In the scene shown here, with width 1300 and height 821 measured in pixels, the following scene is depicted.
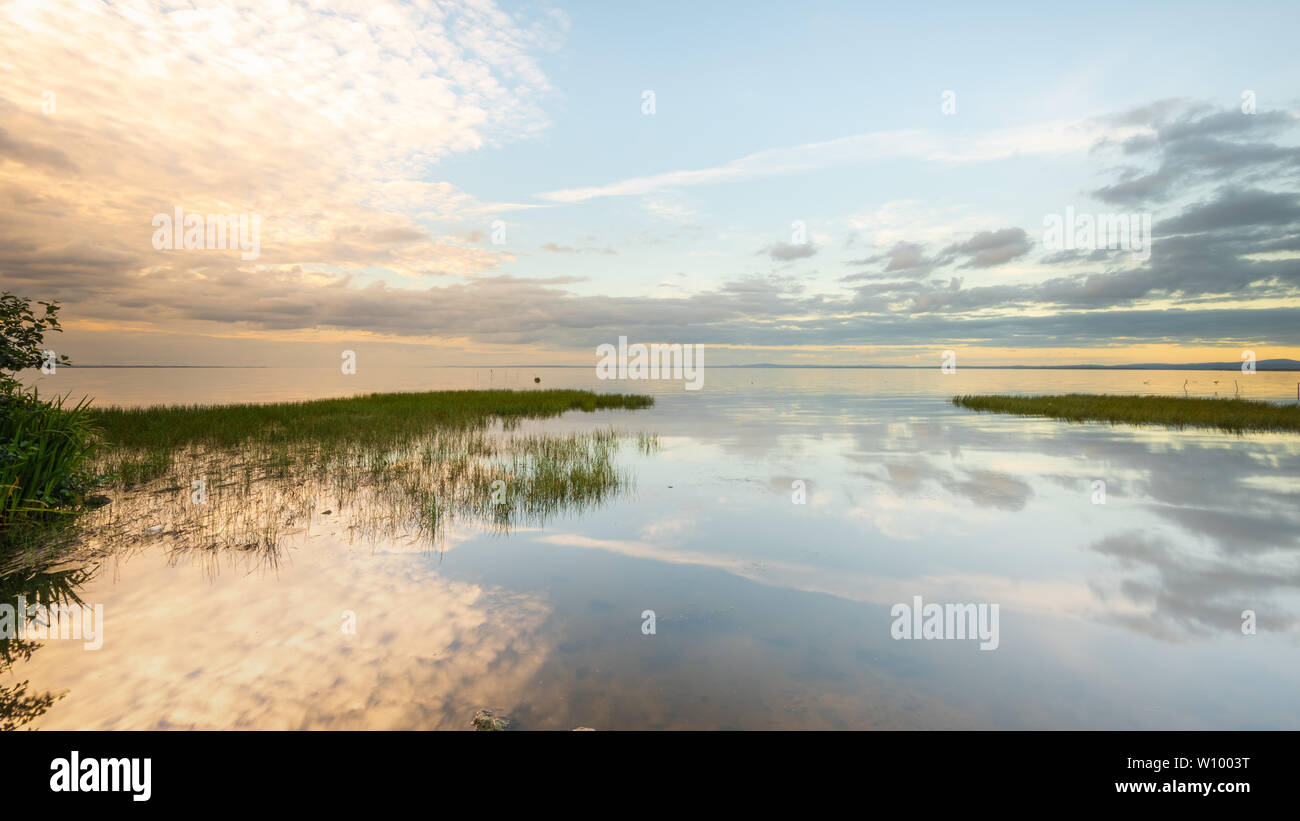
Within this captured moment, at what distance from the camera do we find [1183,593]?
10.1 meters

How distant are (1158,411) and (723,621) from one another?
46.1 m

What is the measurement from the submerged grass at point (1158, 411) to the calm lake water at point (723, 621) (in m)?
23.4

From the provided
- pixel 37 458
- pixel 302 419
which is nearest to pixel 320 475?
pixel 37 458

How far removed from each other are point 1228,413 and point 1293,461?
1683cm

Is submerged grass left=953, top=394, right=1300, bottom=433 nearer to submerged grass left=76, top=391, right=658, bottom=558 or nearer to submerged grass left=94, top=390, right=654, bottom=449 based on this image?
submerged grass left=76, top=391, right=658, bottom=558

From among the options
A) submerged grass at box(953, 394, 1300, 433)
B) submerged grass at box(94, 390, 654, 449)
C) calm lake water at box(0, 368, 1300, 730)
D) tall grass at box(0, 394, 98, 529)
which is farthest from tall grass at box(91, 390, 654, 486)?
submerged grass at box(953, 394, 1300, 433)

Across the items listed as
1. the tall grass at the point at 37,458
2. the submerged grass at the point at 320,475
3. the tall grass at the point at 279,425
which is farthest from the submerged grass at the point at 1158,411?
the tall grass at the point at 37,458

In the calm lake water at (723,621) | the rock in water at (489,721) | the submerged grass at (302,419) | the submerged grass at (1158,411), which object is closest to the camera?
the rock in water at (489,721)

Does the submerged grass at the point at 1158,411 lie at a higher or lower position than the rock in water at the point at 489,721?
higher

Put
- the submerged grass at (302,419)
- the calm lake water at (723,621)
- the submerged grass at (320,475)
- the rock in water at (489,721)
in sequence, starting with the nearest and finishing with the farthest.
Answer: the rock in water at (489,721), the calm lake water at (723,621), the submerged grass at (320,475), the submerged grass at (302,419)

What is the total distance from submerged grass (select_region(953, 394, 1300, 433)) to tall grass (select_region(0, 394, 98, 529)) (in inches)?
1998

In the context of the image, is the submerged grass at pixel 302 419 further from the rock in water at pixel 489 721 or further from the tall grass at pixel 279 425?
the rock in water at pixel 489 721

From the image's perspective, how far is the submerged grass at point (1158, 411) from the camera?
109 feet

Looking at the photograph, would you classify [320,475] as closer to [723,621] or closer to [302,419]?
[302,419]
